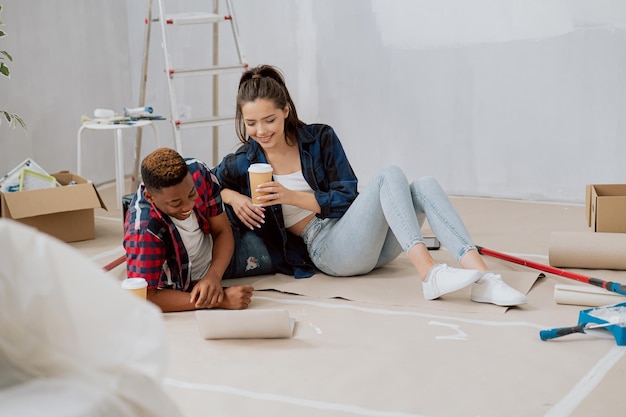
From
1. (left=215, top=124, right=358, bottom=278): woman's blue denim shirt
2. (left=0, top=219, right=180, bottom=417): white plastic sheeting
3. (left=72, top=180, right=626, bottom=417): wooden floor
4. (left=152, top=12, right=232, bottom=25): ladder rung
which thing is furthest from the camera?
(left=152, top=12, right=232, bottom=25): ladder rung

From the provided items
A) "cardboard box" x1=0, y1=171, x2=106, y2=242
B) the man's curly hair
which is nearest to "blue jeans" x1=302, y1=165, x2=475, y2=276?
the man's curly hair

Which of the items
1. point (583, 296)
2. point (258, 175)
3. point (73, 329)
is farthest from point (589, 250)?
point (73, 329)

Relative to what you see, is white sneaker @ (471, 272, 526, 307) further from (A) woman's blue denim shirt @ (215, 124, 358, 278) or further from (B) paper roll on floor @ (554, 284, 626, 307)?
(A) woman's blue denim shirt @ (215, 124, 358, 278)

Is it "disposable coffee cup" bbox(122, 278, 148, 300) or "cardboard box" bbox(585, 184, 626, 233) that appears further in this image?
"cardboard box" bbox(585, 184, 626, 233)

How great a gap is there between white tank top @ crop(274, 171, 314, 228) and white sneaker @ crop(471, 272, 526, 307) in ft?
2.24

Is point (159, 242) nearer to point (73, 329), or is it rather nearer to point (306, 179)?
point (306, 179)

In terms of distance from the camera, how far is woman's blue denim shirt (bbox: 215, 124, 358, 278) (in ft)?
9.77

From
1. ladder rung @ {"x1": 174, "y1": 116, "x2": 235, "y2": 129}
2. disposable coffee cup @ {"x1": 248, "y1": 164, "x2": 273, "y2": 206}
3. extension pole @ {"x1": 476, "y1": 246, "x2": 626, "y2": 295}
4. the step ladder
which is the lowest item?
extension pole @ {"x1": 476, "y1": 246, "x2": 626, "y2": 295}

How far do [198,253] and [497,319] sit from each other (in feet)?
3.31

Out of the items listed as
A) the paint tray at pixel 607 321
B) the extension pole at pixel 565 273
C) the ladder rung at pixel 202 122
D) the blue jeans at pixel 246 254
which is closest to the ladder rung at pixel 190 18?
the ladder rung at pixel 202 122

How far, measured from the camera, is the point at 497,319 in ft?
8.43

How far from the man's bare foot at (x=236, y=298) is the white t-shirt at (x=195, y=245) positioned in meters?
0.16

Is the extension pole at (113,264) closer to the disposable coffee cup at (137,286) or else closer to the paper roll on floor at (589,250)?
the disposable coffee cup at (137,286)

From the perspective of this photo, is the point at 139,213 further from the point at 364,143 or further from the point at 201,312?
the point at 364,143
